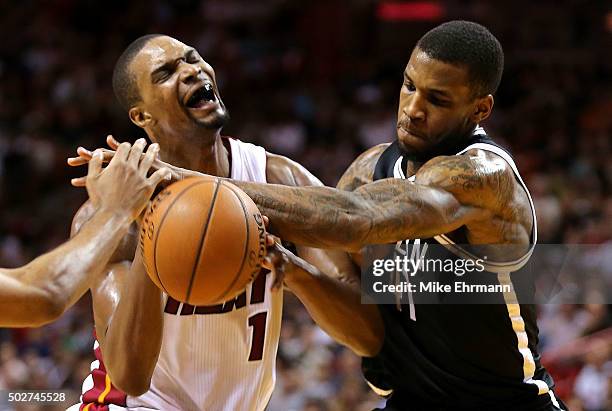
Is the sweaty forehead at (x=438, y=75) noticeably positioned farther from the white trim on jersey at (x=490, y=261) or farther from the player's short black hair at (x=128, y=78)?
the player's short black hair at (x=128, y=78)

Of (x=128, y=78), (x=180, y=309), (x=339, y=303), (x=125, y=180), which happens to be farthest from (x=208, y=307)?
(x=128, y=78)

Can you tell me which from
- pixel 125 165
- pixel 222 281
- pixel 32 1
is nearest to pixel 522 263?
pixel 222 281

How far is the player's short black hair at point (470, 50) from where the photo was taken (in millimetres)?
3957

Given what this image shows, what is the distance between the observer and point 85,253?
3299 millimetres

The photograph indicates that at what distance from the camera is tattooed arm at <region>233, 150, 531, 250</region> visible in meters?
3.48

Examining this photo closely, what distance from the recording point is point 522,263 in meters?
4.05

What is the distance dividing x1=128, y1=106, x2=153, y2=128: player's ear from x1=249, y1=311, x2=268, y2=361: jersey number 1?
1.00 metres

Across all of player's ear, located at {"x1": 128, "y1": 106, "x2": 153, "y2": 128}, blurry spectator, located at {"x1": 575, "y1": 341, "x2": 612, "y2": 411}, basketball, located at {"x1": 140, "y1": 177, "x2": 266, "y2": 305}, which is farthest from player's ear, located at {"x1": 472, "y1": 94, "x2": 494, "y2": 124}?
blurry spectator, located at {"x1": 575, "y1": 341, "x2": 612, "y2": 411}

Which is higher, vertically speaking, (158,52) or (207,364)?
(158,52)

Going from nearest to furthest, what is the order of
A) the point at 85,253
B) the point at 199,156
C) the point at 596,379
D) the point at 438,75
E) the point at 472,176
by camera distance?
the point at 85,253, the point at 472,176, the point at 438,75, the point at 199,156, the point at 596,379

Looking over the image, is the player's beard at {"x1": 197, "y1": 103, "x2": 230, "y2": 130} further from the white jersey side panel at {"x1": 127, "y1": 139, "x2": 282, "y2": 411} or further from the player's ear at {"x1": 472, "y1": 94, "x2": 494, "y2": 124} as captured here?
the player's ear at {"x1": 472, "y1": 94, "x2": 494, "y2": 124}

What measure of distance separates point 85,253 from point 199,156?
3.91ft

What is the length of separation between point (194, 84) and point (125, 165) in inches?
39.4

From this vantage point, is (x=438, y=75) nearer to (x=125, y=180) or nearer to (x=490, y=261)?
(x=490, y=261)
